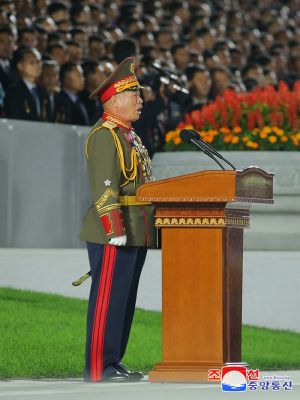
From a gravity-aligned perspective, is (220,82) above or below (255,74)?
below

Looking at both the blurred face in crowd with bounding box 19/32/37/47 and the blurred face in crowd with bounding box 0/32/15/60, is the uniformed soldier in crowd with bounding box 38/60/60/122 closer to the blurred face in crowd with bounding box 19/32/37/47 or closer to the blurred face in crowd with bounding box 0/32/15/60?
the blurred face in crowd with bounding box 0/32/15/60

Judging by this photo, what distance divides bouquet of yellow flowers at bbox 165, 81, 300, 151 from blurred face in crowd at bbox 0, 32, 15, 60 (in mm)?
2947

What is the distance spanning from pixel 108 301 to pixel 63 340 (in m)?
2.20

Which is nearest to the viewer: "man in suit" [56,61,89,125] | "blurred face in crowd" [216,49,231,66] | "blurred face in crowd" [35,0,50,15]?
"man in suit" [56,61,89,125]

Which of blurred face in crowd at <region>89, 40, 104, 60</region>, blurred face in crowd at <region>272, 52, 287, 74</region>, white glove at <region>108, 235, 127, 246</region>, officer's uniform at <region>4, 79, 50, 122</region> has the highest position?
blurred face in crowd at <region>272, 52, 287, 74</region>

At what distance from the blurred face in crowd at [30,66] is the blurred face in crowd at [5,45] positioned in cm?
81

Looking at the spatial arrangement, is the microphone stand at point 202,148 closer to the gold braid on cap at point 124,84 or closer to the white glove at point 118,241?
the gold braid on cap at point 124,84

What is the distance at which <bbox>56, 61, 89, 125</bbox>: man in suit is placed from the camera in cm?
1681

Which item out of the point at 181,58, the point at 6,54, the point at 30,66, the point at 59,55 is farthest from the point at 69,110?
the point at 181,58

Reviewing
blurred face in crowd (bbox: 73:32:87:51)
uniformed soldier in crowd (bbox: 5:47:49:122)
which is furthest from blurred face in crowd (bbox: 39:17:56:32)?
uniformed soldier in crowd (bbox: 5:47:49:122)

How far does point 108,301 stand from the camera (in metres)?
8.70

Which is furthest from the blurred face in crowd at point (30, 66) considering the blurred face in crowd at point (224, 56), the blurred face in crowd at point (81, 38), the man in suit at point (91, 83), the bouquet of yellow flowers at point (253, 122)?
the blurred face in crowd at point (224, 56)

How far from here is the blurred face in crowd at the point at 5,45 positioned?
56.0 feet

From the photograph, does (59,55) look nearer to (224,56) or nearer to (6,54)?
(6,54)
